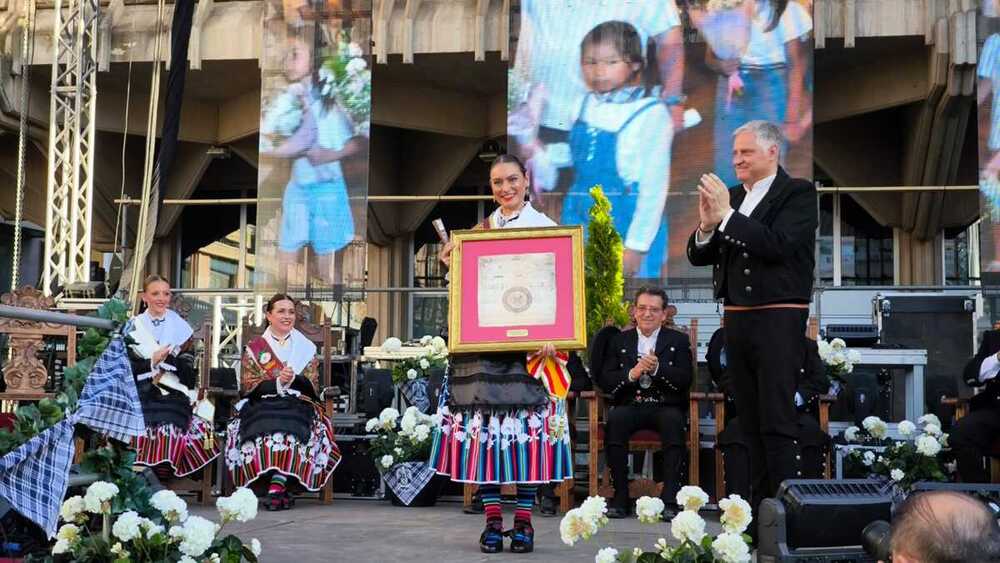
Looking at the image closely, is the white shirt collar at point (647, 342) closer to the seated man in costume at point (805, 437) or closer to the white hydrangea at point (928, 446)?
the seated man in costume at point (805, 437)

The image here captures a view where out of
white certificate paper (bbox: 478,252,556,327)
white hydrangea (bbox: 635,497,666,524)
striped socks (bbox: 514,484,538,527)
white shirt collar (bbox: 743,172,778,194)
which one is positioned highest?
white shirt collar (bbox: 743,172,778,194)

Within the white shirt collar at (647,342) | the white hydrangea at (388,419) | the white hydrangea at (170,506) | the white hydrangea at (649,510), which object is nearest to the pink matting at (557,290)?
the white hydrangea at (649,510)

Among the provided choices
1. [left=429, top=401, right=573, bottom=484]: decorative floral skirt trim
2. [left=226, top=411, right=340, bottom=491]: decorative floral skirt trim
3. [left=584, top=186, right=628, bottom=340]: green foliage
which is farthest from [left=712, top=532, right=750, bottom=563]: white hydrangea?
[left=584, top=186, right=628, bottom=340]: green foliage

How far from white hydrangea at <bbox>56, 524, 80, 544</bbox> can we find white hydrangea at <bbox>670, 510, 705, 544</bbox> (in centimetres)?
151

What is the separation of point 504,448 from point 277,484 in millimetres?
2434

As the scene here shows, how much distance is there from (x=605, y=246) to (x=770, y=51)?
157 inches

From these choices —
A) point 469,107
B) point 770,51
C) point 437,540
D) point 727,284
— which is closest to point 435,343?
point 437,540

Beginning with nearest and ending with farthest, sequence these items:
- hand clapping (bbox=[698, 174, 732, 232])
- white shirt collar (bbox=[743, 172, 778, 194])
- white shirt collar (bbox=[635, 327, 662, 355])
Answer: hand clapping (bbox=[698, 174, 732, 232]) → white shirt collar (bbox=[743, 172, 778, 194]) → white shirt collar (bbox=[635, 327, 662, 355])

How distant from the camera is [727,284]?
13.5 feet

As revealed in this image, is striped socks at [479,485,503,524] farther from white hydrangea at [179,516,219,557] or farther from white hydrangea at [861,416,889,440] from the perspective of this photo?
white hydrangea at [861,416,889,440]

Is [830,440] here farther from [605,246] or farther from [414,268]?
[414,268]

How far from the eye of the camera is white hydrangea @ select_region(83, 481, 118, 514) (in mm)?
3318

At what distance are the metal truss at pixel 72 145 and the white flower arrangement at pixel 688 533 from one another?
9180 millimetres

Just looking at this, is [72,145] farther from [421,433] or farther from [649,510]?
[649,510]
